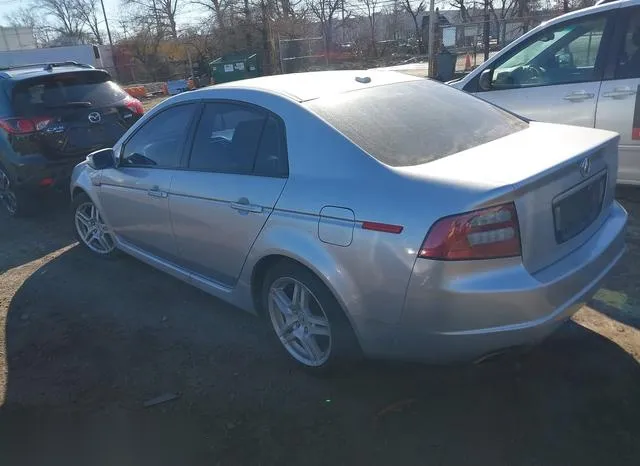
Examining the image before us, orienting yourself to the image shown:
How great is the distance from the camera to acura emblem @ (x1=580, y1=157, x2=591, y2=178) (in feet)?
8.77

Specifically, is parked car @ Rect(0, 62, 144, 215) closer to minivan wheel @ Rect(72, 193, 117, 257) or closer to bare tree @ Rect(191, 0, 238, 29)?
minivan wheel @ Rect(72, 193, 117, 257)

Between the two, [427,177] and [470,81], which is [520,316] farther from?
[470,81]

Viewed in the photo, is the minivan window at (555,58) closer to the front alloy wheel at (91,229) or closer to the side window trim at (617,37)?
the side window trim at (617,37)

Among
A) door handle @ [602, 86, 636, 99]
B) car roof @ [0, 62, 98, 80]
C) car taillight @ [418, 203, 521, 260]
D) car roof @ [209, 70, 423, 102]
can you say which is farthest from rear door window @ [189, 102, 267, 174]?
car roof @ [0, 62, 98, 80]

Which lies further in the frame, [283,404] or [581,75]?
[581,75]

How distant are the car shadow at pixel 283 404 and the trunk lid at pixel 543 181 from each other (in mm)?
778

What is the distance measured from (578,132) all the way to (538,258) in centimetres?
109

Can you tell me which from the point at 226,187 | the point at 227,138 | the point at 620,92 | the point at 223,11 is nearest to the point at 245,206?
the point at 226,187

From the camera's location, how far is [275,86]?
332cm

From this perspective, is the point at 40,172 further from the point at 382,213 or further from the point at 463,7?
the point at 463,7

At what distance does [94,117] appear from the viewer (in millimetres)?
6461

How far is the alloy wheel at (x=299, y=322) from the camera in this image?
117 inches

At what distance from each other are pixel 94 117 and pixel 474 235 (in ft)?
18.2

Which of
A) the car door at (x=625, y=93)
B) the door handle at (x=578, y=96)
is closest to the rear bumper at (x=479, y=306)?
the car door at (x=625, y=93)
